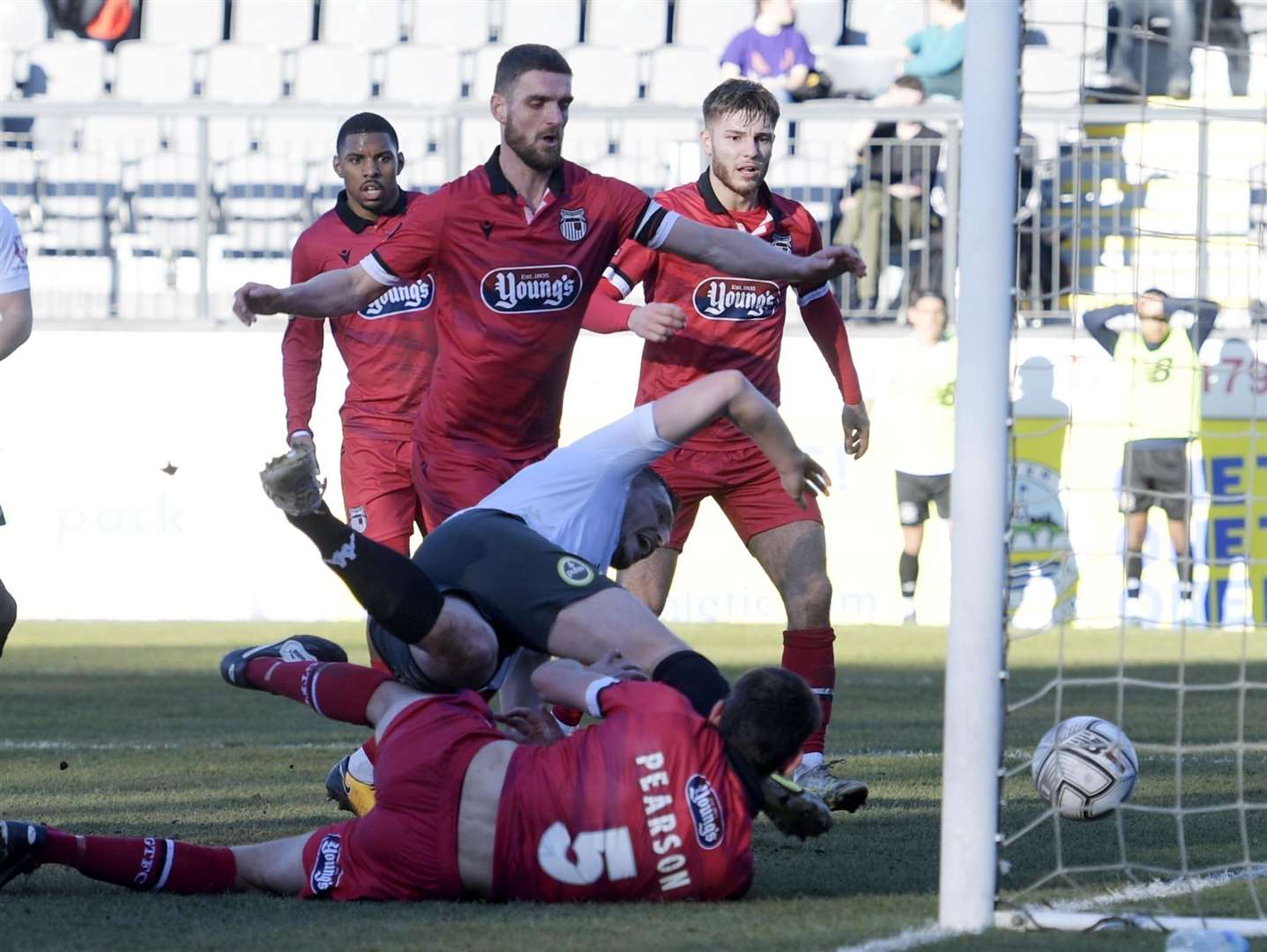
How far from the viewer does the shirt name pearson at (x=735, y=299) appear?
744cm

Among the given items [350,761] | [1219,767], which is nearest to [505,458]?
[350,761]

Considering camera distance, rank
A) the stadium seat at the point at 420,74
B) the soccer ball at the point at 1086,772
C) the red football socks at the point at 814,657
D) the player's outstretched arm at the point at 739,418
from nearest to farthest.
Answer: the player's outstretched arm at the point at 739,418 → the soccer ball at the point at 1086,772 → the red football socks at the point at 814,657 → the stadium seat at the point at 420,74

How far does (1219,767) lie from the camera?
7.53m

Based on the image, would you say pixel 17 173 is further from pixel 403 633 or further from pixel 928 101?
pixel 403 633

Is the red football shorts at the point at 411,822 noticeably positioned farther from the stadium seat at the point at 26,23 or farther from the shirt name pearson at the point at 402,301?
the stadium seat at the point at 26,23

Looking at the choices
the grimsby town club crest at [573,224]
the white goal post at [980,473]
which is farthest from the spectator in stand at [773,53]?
the white goal post at [980,473]

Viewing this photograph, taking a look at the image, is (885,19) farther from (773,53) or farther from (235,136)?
(235,136)

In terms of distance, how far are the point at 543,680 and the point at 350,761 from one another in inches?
48.9

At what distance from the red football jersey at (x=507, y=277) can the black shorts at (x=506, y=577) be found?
47.0 inches

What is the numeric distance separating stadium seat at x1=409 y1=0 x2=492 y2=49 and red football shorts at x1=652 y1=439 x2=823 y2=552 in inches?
484

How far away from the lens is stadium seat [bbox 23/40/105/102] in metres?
18.9

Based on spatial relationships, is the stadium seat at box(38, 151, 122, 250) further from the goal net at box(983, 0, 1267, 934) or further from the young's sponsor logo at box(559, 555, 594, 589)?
the young's sponsor logo at box(559, 555, 594, 589)

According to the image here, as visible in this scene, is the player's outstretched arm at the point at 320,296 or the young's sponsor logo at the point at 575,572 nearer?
the young's sponsor logo at the point at 575,572

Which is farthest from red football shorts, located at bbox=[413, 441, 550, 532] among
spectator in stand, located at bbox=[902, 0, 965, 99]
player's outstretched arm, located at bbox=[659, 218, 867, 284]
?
spectator in stand, located at bbox=[902, 0, 965, 99]
